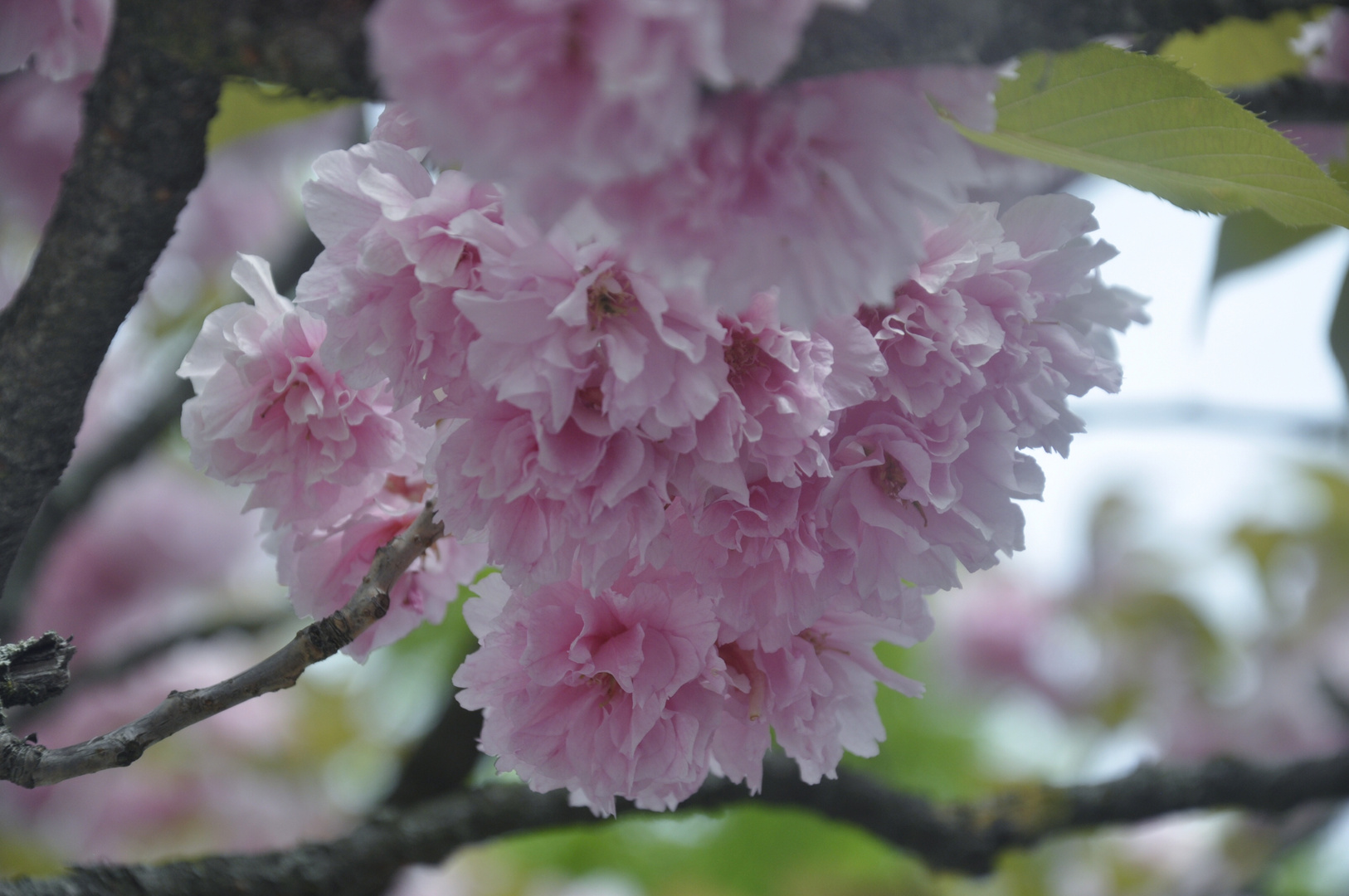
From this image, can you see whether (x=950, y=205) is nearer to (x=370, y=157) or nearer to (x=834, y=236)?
(x=834, y=236)

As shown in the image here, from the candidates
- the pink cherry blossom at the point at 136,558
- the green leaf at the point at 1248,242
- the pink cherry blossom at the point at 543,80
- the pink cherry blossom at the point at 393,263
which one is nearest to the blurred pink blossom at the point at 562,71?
the pink cherry blossom at the point at 543,80

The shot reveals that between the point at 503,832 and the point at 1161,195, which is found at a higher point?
the point at 1161,195

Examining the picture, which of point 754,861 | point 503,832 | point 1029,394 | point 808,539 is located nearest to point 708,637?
point 808,539

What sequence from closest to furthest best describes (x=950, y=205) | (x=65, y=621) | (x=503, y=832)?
(x=950, y=205)
(x=503, y=832)
(x=65, y=621)

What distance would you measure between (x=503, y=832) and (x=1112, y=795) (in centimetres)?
69

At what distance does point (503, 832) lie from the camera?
86 centimetres

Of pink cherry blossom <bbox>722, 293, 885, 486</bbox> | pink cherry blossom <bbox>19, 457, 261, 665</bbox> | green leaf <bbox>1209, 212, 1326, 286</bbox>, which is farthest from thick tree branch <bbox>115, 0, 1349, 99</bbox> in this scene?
pink cherry blossom <bbox>19, 457, 261, 665</bbox>

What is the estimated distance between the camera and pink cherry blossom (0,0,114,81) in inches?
23.2

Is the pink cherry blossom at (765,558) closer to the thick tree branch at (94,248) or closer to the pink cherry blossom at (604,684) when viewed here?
the pink cherry blossom at (604,684)

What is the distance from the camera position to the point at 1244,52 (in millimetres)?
987

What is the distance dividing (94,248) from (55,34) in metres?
0.23

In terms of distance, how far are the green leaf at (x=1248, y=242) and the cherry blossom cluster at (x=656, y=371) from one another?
58cm

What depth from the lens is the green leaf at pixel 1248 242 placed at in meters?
0.96

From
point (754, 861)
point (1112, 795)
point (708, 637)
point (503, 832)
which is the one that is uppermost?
point (708, 637)
